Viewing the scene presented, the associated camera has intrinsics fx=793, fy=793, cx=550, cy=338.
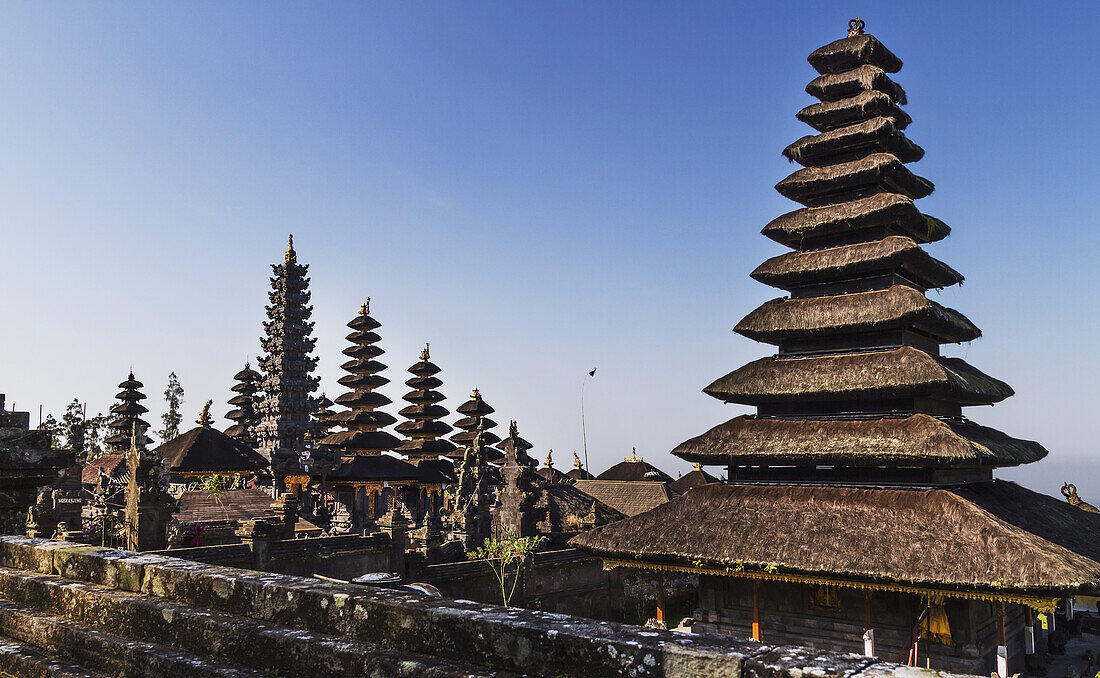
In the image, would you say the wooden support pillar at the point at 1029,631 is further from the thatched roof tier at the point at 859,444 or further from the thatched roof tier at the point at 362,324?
the thatched roof tier at the point at 362,324

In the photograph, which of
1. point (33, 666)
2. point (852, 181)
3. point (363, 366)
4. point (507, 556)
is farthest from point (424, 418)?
point (33, 666)

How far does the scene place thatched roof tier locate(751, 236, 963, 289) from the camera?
23.3 meters

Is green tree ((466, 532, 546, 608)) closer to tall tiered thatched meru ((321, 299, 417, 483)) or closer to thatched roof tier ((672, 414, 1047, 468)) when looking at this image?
thatched roof tier ((672, 414, 1047, 468))

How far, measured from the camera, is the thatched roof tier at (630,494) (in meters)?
45.3

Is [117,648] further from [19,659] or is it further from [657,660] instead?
[657,660]

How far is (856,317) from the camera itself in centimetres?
2277

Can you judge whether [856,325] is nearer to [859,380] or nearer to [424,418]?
[859,380]

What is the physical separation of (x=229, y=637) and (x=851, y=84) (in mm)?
27168

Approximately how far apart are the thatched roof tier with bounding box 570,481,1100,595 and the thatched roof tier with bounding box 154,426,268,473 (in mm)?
23724

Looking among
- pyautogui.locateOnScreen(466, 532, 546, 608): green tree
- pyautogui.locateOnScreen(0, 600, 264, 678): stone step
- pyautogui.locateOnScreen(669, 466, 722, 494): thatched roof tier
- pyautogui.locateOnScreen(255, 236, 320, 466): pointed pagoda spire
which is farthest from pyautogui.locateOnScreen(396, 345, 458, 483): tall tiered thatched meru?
pyautogui.locateOnScreen(0, 600, 264, 678): stone step

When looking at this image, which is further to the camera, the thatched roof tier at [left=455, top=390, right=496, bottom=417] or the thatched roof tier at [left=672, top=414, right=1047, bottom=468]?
the thatched roof tier at [left=455, top=390, right=496, bottom=417]

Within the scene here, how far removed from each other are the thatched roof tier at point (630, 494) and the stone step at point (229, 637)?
39.3 metres

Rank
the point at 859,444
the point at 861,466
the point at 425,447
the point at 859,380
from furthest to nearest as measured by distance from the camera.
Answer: the point at 425,447, the point at 859,380, the point at 861,466, the point at 859,444

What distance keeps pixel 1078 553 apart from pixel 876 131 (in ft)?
44.7
